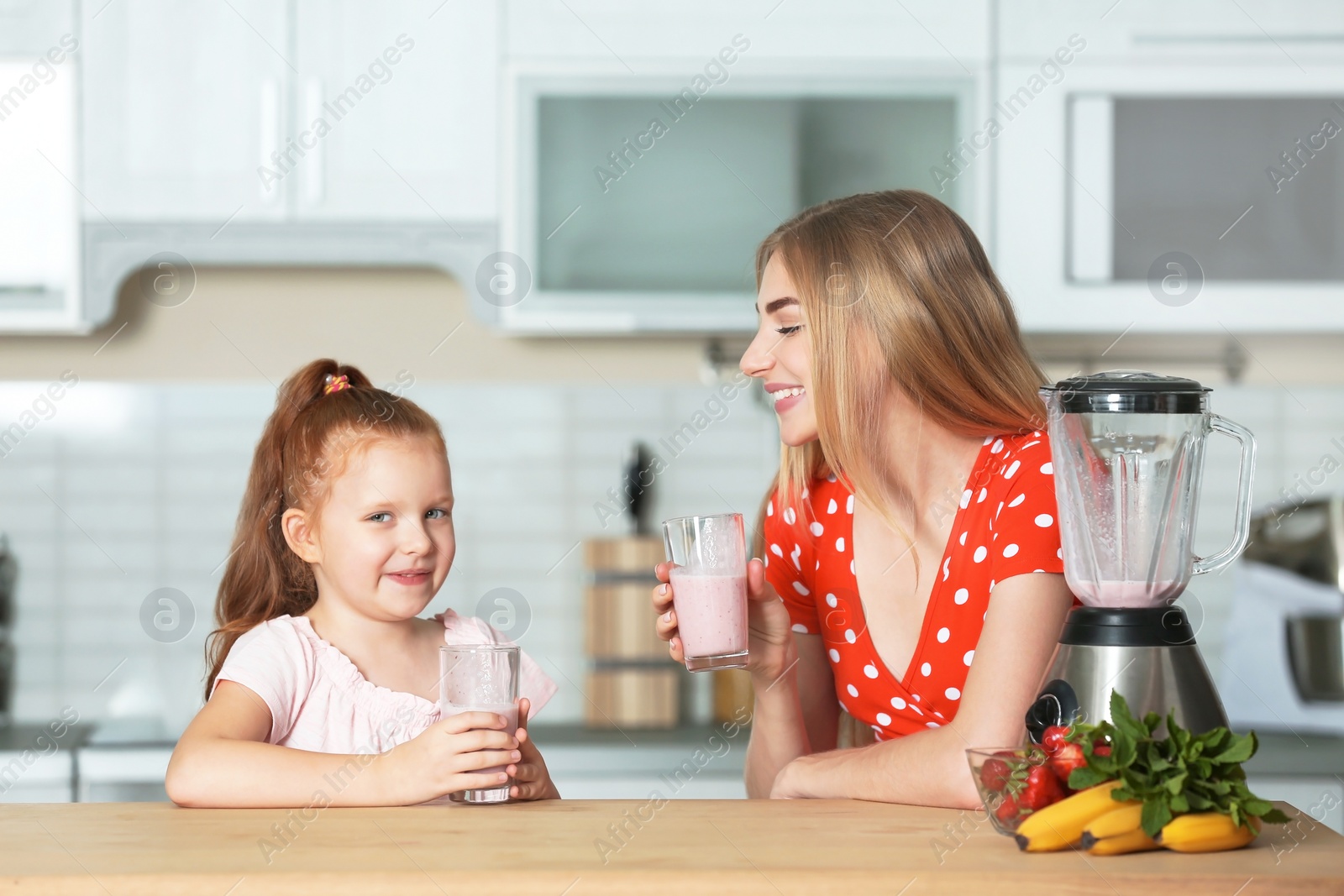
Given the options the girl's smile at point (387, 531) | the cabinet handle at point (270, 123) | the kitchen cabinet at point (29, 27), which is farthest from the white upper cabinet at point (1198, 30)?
the kitchen cabinet at point (29, 27)

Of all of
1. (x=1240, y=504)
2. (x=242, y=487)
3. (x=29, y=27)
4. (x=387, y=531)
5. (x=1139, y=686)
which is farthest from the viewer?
(x=242, y=487)

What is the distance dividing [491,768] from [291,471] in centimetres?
51

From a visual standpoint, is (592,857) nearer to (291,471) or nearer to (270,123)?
(291,471)

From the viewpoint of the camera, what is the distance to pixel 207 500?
2.93m

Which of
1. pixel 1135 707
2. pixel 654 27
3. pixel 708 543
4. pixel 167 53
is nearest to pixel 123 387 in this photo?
pixel 167 53

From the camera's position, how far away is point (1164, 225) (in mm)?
2627

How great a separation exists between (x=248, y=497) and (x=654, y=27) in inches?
60.3

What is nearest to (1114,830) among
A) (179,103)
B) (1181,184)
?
(1181,184)

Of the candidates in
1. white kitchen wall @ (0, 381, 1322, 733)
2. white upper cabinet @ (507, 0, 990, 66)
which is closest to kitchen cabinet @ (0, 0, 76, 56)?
white kitchen wall @ (0, 381, 1322, 733)

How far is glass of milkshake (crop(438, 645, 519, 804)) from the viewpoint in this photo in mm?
1133

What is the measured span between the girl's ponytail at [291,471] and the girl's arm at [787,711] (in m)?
0.48

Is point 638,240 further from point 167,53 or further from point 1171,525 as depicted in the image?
point 1171,525

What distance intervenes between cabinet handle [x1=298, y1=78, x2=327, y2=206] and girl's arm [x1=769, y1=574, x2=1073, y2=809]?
1.80 meters

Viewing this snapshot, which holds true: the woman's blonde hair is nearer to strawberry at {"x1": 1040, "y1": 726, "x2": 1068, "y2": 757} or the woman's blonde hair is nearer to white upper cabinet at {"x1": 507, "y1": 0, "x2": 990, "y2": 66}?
strawberry at {"x1": 1040, "y1": 726, "x2": 1068, "y2": 757}
